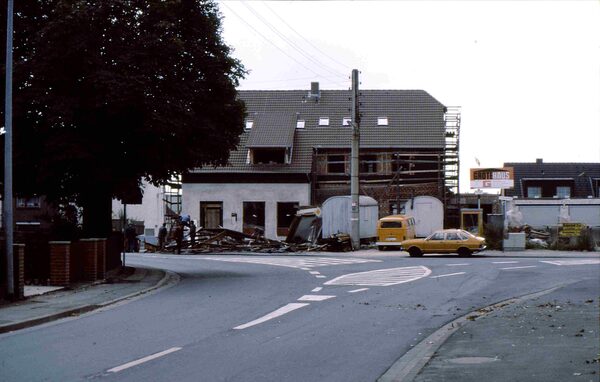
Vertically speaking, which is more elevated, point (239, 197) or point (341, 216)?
point (239, 197)

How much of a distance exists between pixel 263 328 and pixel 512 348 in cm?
447

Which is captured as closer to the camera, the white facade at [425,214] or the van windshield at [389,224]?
the van windshield at [389,224]

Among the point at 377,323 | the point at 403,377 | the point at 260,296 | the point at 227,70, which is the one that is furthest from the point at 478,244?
the point at 403,377

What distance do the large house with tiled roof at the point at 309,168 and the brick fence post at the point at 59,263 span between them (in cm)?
3876

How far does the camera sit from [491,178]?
61.2m

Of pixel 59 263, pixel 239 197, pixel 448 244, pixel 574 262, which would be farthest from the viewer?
pixel 239 197

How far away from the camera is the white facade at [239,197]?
62.3 meters

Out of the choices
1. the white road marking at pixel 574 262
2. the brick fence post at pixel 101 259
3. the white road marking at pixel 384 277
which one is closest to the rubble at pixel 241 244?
the white road marking at pixel 574 262

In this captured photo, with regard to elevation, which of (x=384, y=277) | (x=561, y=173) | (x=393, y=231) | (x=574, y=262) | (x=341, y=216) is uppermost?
(x=561, y=173)

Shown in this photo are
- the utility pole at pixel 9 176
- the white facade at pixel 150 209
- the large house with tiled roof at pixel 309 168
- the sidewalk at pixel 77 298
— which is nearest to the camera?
the sidewalk at pixel 77 298

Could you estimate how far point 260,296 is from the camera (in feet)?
66.9

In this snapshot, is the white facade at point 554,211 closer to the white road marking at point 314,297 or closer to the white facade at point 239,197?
the white facade at point 239,197

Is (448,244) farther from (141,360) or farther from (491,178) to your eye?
(141,360)

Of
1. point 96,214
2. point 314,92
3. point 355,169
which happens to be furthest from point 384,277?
point 314,92
